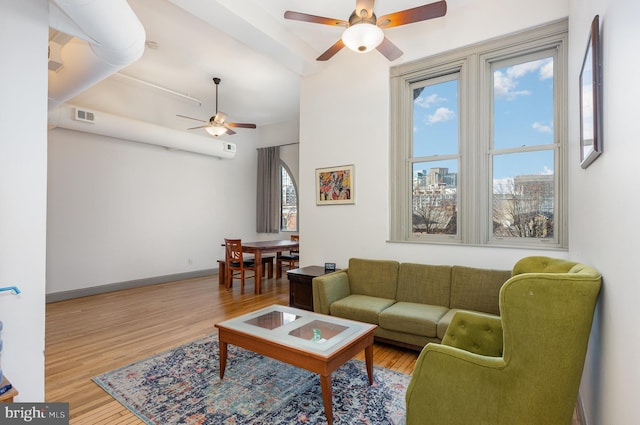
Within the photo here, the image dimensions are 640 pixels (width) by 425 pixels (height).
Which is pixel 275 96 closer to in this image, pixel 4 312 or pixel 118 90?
pixel 118 90

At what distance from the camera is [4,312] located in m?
1.75

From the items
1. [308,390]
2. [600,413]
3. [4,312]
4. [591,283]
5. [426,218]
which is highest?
[426,218]

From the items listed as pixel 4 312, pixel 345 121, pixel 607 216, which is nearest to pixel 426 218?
pixel 345 121

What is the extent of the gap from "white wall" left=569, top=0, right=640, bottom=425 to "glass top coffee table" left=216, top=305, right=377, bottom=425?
53.0 inches

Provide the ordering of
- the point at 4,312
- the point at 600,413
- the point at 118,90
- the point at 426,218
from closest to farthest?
A: the point at 600,413, the point at 4,312, the point at 426,218, the point at 118,90

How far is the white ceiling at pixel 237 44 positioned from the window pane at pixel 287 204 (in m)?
2.14

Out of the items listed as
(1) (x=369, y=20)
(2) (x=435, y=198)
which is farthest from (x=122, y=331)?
(1) (x=369, y=20)

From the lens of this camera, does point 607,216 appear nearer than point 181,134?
Yes

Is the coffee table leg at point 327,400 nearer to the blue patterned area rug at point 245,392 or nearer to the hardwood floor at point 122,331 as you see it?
the blue patterned area rug at point 245,392

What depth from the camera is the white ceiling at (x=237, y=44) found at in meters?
3.34

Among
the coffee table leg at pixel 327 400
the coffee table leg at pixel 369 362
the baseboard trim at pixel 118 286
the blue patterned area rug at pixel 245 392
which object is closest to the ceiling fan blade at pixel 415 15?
the coffee table leg at pixel 369 362

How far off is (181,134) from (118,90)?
1.21m

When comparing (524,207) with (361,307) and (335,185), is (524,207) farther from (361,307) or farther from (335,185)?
(335,185)

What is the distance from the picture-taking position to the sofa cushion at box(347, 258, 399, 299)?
354 cm
